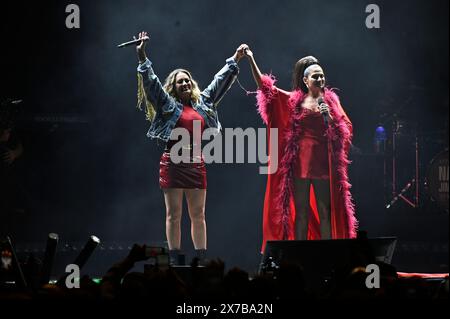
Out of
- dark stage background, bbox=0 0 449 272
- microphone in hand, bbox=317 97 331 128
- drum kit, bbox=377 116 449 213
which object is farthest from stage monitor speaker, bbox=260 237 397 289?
drum kit, bbox=377 116 449 213

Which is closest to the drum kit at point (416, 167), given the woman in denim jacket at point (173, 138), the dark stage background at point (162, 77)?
the dark stage background at point (162, 77)

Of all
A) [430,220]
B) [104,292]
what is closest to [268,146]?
[430,220]

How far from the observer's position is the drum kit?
25.5 ft

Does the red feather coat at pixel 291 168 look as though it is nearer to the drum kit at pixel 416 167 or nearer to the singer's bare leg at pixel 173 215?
the singer's bare leg at pixel 173 215

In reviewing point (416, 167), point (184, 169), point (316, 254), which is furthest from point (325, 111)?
point (416, 167)

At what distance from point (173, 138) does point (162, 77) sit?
1.37m

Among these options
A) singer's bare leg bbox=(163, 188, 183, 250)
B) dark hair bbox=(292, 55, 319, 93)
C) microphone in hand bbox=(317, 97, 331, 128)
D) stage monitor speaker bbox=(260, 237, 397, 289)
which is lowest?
stage monitor speaker bbox=(260, 237, 397, 289)

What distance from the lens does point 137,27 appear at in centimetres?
659

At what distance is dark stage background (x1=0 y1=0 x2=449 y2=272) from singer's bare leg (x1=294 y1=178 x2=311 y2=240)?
1.11 m

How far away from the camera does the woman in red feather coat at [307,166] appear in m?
5.46

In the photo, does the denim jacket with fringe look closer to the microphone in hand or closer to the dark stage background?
the microphone in hand

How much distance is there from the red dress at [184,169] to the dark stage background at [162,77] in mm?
1330

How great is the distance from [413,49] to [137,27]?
9.13 ft
